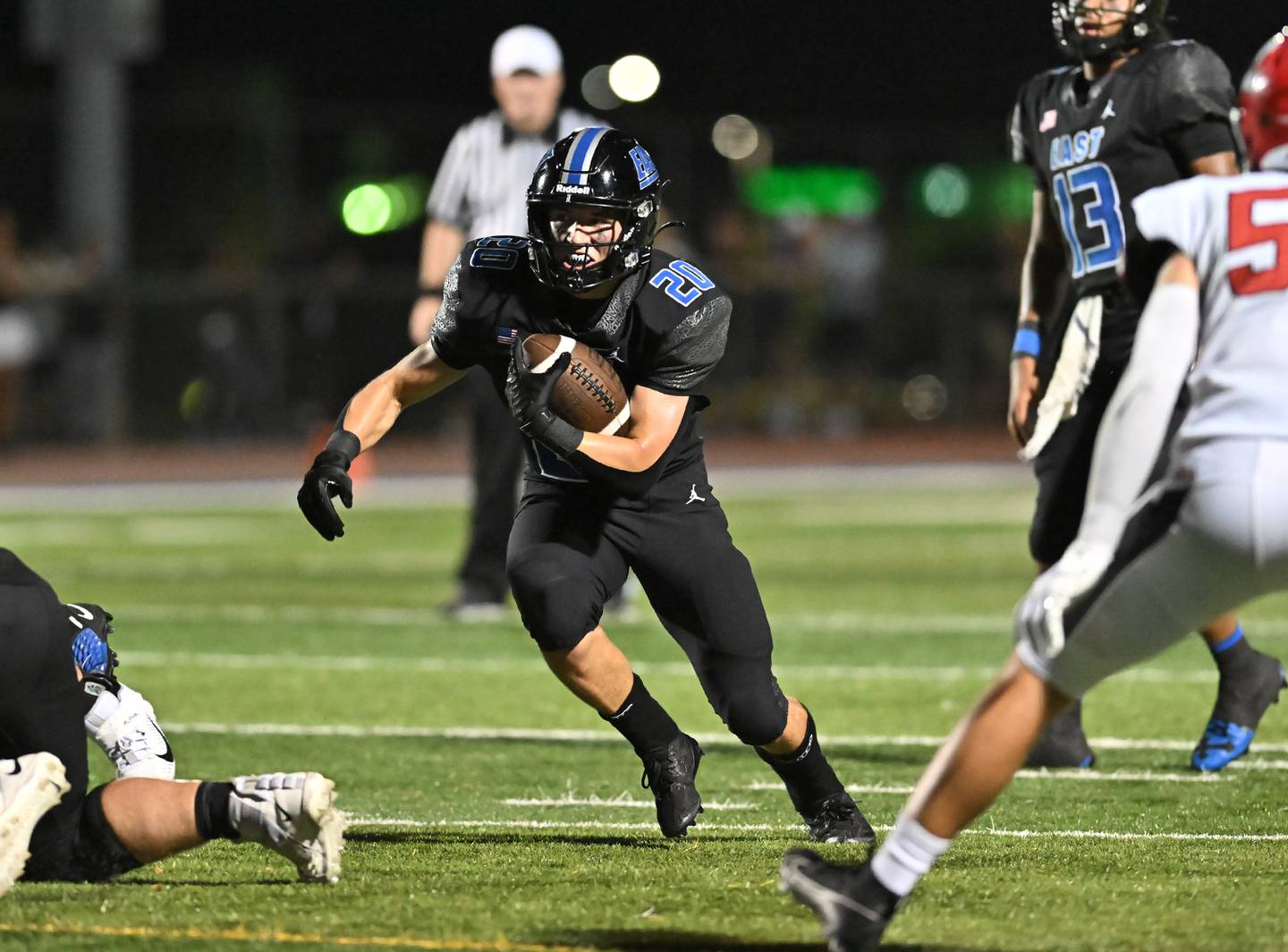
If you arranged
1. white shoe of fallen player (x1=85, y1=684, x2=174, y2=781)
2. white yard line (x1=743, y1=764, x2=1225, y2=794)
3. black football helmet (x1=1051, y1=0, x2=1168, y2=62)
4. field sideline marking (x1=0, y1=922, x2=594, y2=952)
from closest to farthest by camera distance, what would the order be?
field sideline marking (x1=0, y1=922, x2=594, y2=952), white shoe of fallen player (x1=85, y1=684, x2=174, y2=781), black football helmet (x1=1051, y1=0, x2=1168, y2=62), white yard line (x1=743, y1=764, x2=1225, y2=794)

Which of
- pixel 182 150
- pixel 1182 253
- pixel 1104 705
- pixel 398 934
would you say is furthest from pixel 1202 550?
pixel 182 150

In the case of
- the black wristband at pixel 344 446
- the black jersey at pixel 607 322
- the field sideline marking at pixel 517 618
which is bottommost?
the field sideline marking at pixel 517 618

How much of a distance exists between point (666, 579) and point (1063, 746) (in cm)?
152

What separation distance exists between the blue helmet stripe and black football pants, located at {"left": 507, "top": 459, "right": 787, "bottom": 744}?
26.8 inches

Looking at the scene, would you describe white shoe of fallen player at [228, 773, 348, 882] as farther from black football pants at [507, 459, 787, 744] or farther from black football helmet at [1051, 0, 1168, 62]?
black football helmet at [1051, 0, 1168, 62]

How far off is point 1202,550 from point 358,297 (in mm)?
16364

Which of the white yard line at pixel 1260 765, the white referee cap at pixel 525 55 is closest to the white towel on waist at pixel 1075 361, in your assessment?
the white yard line at pixel 1260 765

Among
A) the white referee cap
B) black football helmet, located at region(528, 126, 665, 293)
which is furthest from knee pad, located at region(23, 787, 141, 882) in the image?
the white referee cap

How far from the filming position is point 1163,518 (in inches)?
133

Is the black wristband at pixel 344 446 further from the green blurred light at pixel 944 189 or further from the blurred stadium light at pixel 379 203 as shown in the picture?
the green blurred light at pixel 944 189

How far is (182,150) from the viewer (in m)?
20.6

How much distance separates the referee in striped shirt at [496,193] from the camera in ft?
27.0

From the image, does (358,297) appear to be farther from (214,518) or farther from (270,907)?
(270,907)

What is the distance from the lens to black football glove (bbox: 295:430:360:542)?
451 centimetres
